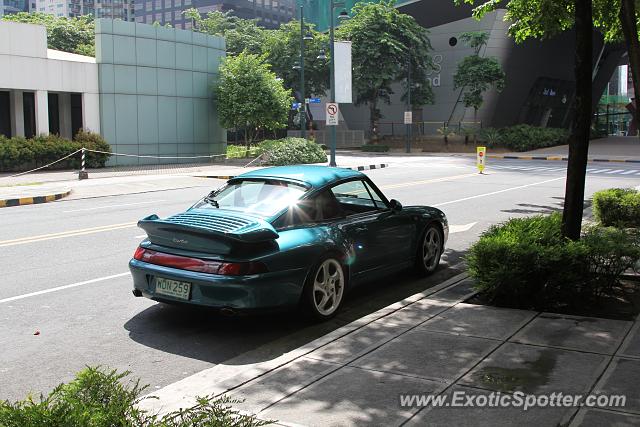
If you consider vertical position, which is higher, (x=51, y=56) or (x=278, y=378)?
(x=51, y=56)

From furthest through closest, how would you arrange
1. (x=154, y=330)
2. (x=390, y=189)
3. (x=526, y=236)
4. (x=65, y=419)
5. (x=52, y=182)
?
(x=52, y=182) → (x=390, y=189) → (x=526, y=236) → (x=154, y=330) → (x=65, y=419)

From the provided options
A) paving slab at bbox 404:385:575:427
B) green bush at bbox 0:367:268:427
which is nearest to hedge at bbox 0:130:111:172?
green bush at bbox 0:367:268:427

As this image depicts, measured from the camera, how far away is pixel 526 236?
291 inches

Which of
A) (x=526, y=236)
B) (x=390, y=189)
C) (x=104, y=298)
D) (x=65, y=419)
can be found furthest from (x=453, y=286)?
(x=390, y=189)

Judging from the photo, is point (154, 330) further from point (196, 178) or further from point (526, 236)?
point (196, 178)

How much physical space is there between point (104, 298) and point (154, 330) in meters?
1.41

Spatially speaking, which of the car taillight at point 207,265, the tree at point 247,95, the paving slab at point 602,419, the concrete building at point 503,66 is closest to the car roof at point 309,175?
the car taillight at point 207,265

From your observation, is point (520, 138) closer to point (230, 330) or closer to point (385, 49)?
point (385, 49)

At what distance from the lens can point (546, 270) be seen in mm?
6605

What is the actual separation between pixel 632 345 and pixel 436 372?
174cm

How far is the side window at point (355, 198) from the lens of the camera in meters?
7.80

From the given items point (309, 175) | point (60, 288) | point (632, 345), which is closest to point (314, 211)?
point (309, 175)

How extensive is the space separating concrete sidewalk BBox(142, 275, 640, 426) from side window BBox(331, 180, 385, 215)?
1.77 metres

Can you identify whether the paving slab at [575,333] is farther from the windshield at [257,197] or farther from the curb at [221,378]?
the windshield at [257,197]
